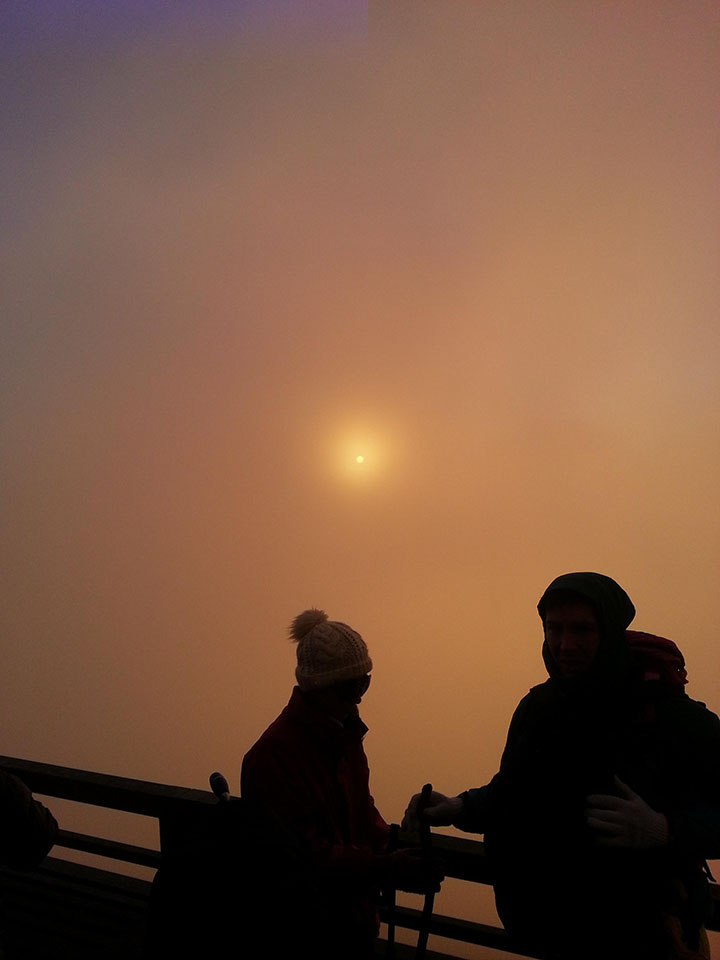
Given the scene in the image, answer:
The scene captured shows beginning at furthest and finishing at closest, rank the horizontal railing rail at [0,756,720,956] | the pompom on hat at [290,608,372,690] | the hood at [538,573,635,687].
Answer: the pompom on hat at [290,608,372,690] < the horizontal railing rail at [0,756,720,956] < the hood at [538,573,635,687]

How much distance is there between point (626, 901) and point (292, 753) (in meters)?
0.78

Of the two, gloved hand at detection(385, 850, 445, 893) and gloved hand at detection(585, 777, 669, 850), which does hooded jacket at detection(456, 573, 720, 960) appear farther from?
gloved hand at detection(385, 850, 445, 893)

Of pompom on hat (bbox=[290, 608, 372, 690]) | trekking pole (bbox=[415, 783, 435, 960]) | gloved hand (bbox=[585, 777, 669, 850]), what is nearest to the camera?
gloved hand (bbox=[585, 777, 669, 850])

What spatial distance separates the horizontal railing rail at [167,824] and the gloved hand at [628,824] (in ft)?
1.30

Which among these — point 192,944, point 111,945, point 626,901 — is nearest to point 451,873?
point 626,901

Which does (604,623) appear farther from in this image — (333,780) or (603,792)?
(333,780)

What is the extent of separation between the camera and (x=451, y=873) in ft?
5.41

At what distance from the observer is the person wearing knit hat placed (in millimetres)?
1505

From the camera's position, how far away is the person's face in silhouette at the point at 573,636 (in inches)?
52.3

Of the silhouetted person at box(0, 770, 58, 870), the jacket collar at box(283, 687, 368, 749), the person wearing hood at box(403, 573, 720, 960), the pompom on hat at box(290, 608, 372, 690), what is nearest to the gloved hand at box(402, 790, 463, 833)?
the person wearing hood at box(403, 573, 720, 960)

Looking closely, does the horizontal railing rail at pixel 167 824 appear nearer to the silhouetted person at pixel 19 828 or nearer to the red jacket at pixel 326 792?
the red jacket at pixel 326 792

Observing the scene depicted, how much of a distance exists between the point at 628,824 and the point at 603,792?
0.09 meters

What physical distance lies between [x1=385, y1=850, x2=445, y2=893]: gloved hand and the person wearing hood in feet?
0.57

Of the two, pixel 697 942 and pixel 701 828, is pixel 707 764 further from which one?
pixel 697 942
